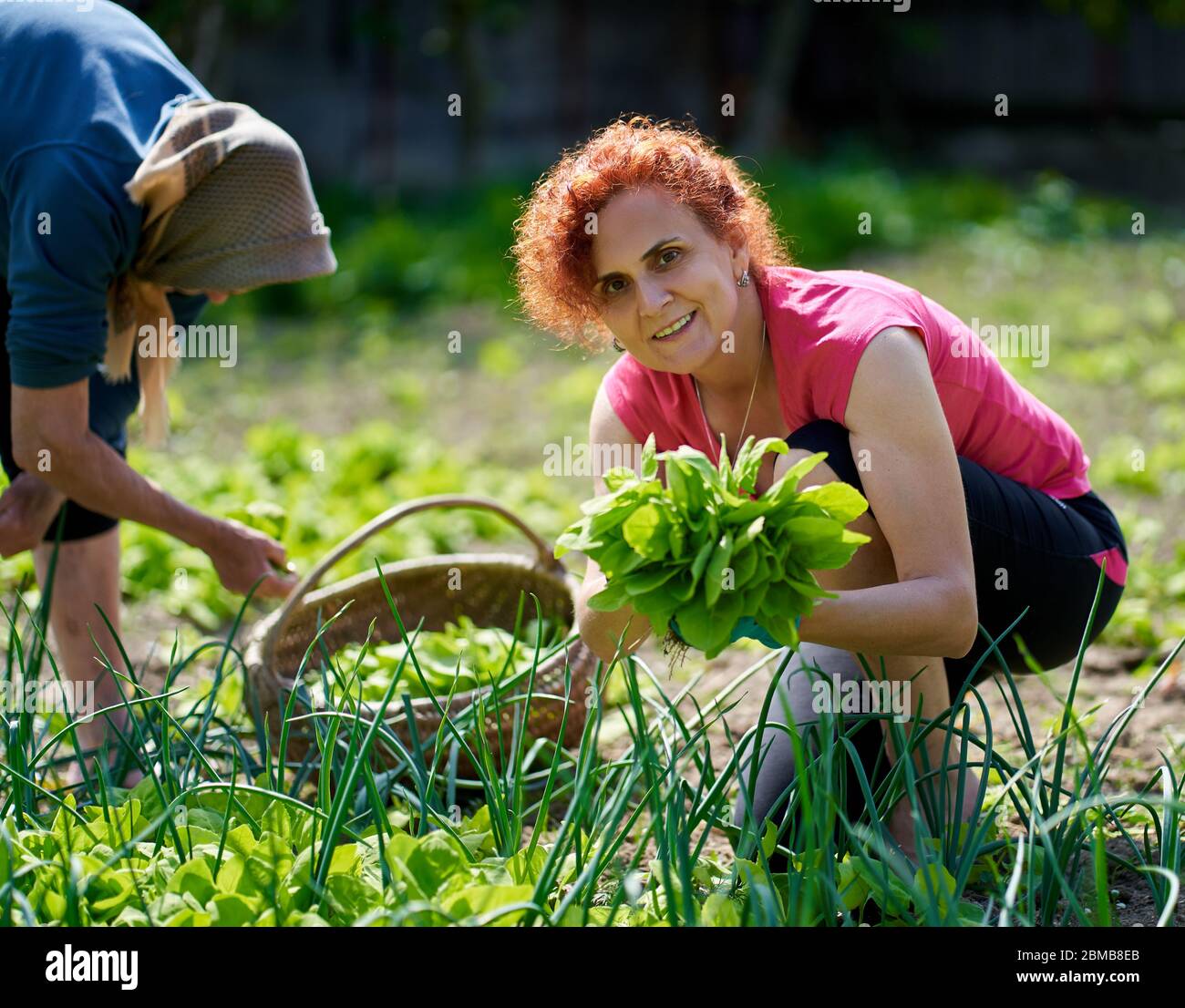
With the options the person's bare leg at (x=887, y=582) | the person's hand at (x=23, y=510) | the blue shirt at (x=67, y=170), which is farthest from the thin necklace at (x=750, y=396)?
the person's hand at (x=23, y=510)

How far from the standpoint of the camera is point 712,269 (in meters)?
2.21

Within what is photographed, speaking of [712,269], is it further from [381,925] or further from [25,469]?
[25,469]

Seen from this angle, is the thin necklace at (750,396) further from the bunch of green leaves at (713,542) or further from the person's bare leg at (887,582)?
the bunch of green leaves at (713,542)

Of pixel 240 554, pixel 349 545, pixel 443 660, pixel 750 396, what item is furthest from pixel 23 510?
pixel 750 396

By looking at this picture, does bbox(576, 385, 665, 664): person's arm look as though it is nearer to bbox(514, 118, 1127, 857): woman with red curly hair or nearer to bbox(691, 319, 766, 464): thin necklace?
bbox(514, 118, 1127, 857): woman with red curly hair

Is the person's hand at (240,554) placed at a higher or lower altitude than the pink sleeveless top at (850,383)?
lower

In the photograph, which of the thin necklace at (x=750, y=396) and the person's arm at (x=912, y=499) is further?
the thin necklace at (x=750, y=396)

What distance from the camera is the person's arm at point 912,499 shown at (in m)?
1.97

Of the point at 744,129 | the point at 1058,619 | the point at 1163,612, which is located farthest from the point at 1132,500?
the point at 744,129

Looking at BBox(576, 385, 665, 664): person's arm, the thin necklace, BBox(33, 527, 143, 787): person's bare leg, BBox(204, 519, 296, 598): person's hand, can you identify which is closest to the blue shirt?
→ BBox(204, 519, 296, 598): person's hand

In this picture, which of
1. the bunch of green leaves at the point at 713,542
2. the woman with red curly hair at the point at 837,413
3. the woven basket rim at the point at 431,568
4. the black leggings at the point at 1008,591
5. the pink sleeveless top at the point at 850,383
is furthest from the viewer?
the woven basket rim at the point at 431,568

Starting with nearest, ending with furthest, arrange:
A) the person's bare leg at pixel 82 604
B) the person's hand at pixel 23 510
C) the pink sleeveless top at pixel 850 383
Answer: the pink sleeveless top at pixel 850 383, the person's hand at pixel 23 510, the person's bare leg at pixel 82 604

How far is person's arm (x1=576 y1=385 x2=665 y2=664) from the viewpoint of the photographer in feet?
7.00
